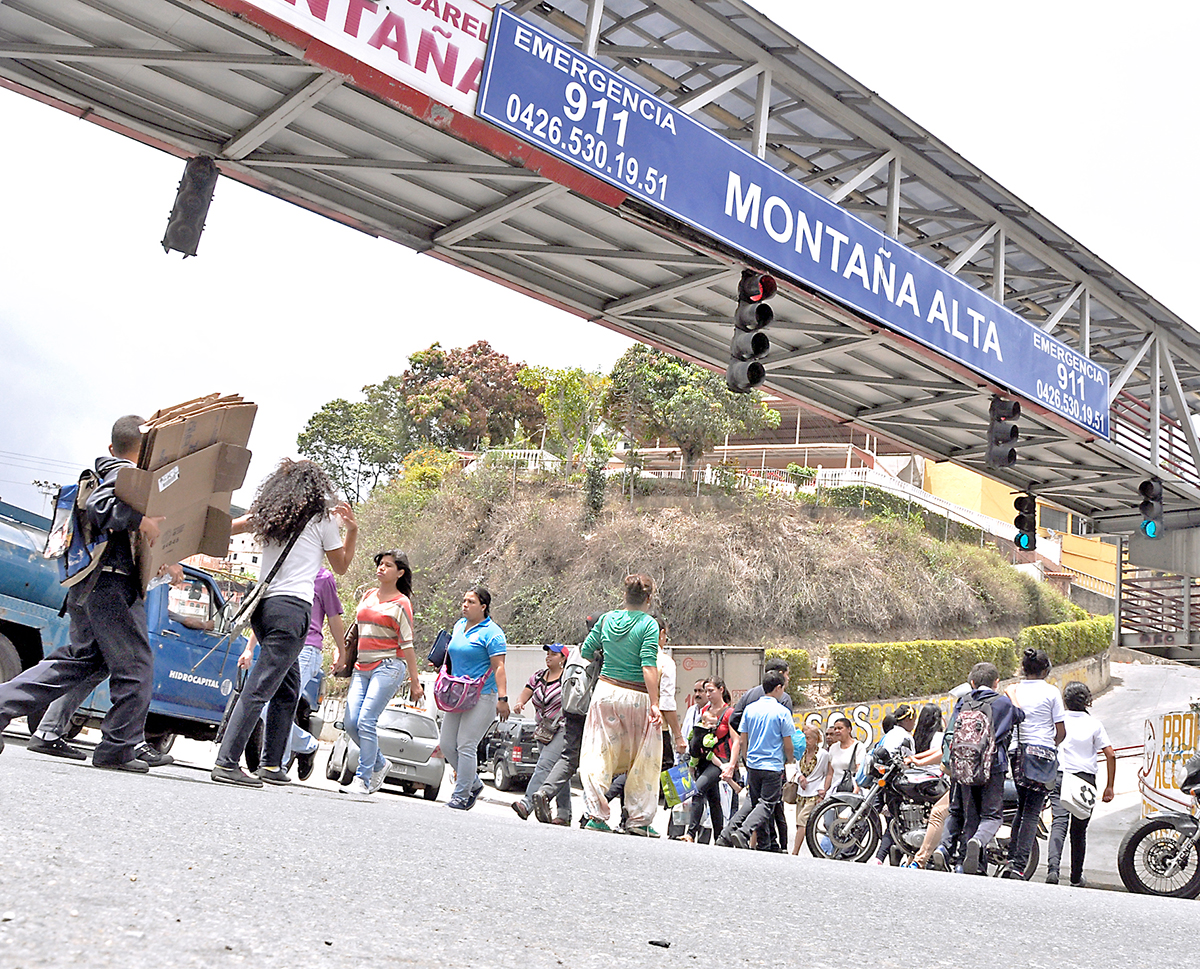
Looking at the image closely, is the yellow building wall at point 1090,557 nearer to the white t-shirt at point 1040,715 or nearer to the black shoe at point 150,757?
the white t-shirt at point 1040,715

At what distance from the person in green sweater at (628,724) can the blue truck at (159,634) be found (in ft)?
9.95

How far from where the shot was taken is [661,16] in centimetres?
989

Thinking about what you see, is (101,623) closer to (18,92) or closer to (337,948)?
(337,948)

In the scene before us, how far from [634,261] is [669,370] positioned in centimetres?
2468

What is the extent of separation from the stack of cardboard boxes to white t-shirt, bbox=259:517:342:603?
0.30 metres

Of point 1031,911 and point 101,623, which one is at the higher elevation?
point 101,623

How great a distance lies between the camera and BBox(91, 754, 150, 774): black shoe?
5.11m

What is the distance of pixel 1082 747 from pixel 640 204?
18.6 ft

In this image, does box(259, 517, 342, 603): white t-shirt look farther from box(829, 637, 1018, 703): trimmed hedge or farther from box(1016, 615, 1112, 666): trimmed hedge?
box(1016, 615, 1112, 666): trimmed hedge

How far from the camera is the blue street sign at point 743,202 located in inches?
321

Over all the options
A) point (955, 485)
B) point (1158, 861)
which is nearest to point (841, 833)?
point (1158, 861)

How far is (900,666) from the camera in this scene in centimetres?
2722

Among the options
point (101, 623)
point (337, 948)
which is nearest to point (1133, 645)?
point (101, 623)

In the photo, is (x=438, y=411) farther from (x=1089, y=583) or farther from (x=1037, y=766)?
(x=1037, y=766)
